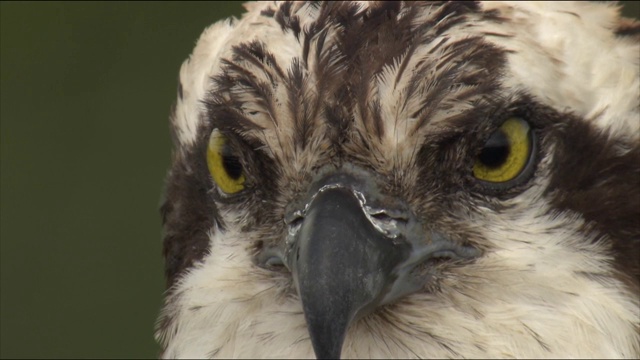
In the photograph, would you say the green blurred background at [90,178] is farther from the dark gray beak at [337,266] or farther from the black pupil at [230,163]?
the dark gray beak at [337,266]

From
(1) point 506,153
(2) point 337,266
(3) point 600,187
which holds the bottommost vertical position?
(2) point 337,266

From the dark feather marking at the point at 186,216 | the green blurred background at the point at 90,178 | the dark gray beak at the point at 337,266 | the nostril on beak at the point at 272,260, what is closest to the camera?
the dark gray beak at the point at 337,266

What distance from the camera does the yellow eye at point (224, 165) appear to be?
11.6ft

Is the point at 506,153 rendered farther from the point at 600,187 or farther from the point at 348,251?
the point at 348,251

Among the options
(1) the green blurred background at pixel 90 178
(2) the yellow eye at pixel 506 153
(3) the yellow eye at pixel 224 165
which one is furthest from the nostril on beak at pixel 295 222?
(1) the green blurred background at pixel 90 178

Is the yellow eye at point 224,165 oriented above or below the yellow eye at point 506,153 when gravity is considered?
above

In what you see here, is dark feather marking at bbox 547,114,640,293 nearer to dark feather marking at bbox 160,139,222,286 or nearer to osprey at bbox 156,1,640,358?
osprey at bbox 156,1,640,358

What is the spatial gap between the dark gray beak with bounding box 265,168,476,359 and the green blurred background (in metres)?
Answer: 3.07

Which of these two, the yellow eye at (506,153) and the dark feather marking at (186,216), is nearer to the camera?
the yellow eye at (506,153)

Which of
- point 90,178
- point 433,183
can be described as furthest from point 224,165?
point 90,178

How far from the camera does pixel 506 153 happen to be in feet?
10.9

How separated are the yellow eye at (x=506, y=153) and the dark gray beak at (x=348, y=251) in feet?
0.61

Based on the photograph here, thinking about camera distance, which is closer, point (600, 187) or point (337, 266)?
point (337, 266)

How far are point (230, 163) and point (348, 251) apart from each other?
0.54 m
